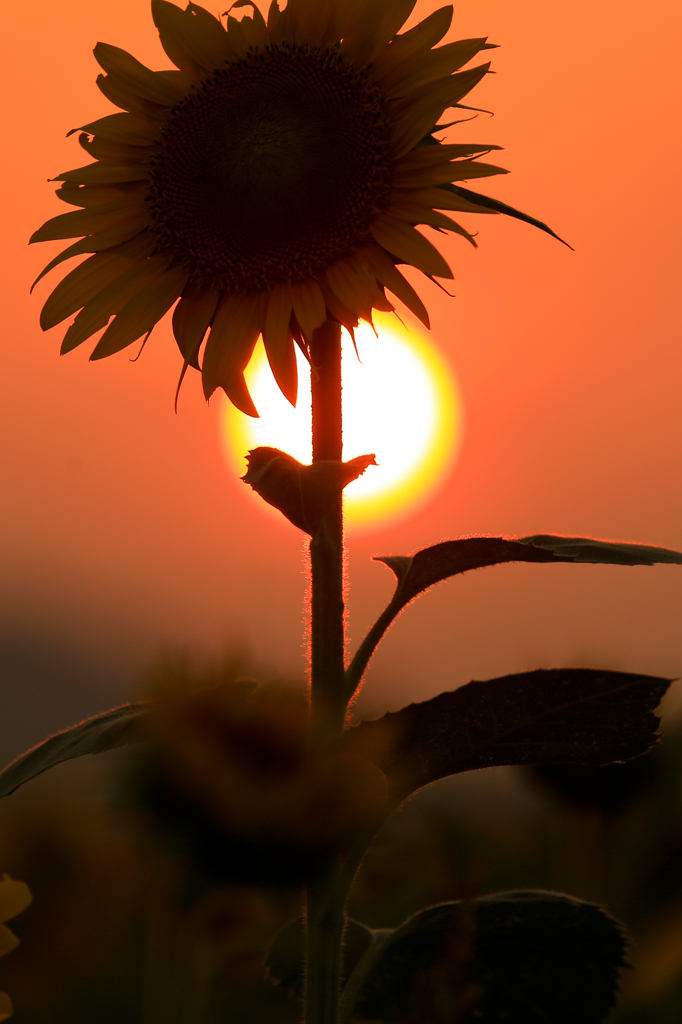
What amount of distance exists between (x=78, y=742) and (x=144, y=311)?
0.83 m

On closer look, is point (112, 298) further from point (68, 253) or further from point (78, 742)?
point (78, 742)

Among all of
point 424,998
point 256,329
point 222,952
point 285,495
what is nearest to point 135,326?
point 256,329

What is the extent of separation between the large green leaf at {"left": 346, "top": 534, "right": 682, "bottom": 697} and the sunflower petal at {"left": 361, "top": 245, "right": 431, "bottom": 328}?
40cm

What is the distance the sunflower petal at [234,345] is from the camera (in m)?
1.75

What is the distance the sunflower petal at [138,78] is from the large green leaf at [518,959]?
1757mm

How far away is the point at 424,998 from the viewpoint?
1.85 metres

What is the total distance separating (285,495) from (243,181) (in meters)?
0.72

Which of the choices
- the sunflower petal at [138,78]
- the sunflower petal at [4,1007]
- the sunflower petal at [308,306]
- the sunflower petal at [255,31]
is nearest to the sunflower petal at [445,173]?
the sunflower petal at [308,306]

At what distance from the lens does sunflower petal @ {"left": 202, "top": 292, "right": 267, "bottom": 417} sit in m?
1.75

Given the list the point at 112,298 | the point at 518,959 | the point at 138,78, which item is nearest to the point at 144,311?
the point at 112,298

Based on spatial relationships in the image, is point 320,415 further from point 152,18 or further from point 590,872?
point 590,872

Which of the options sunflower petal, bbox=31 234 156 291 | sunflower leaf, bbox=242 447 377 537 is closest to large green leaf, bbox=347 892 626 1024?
sunflower leaf, bbox=242 447 377 537

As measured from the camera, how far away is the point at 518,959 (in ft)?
6.11

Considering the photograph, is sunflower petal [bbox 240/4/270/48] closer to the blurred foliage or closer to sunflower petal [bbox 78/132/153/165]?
sunflower petal [bbox 78/132/153/165]
